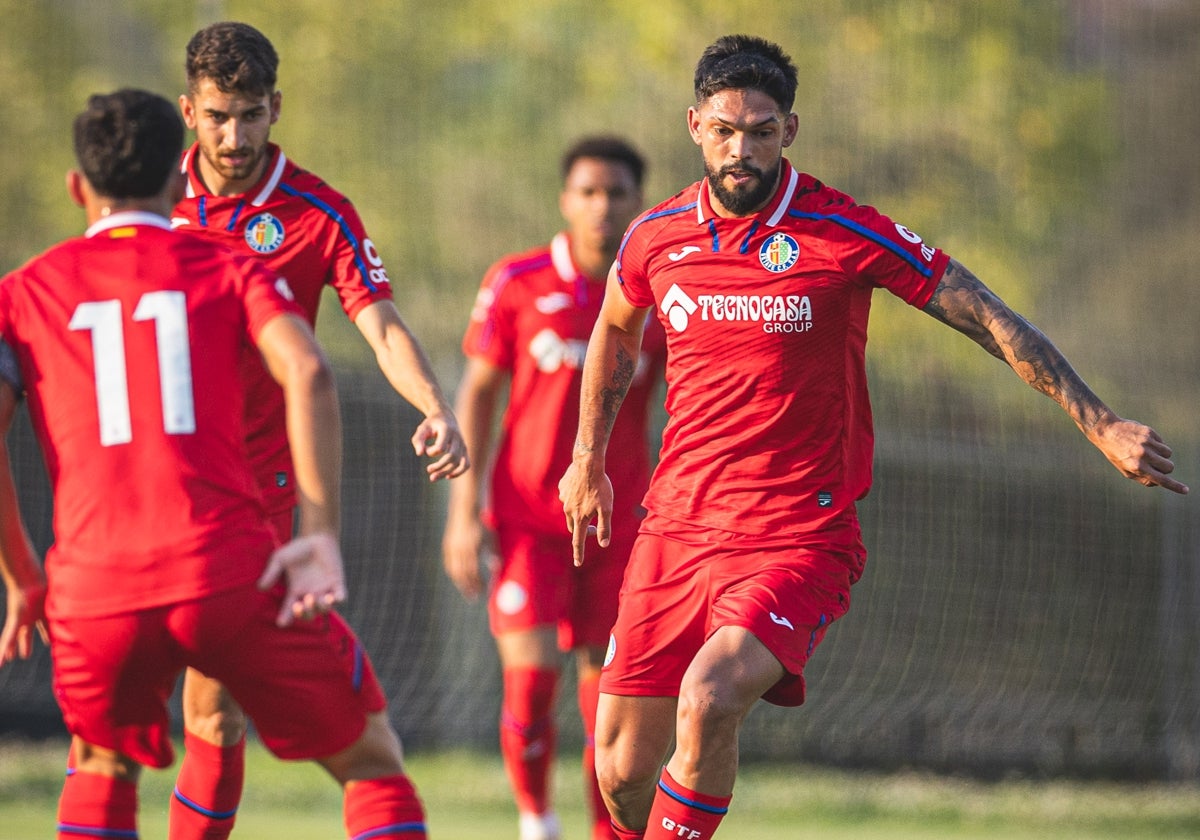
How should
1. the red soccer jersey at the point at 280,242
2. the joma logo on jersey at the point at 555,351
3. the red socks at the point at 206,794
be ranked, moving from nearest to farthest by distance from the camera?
the red socks at the point at 206,794, the red soccer jersey at the point at 280,242, the joma logo on jersey at the point at 555,351

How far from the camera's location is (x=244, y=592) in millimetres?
4133

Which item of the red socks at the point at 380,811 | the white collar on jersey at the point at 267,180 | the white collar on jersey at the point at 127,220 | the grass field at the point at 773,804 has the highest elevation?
the white collar on jersey at the point at 267,180

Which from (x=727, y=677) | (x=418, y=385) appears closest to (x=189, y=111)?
(x=418, y=385)

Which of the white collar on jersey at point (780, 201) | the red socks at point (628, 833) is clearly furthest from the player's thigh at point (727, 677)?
the white collar on jersey at point (780, 201)

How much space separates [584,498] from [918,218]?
38.6 feet

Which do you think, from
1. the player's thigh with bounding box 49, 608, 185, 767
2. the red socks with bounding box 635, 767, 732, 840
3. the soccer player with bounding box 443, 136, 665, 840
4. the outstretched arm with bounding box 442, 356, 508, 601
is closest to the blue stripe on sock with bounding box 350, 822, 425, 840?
the player's thigh with bounding box 49, 608, 185, 767

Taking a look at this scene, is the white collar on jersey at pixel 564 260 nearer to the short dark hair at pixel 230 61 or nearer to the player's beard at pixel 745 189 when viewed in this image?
the short dark hair at pixel 230 61

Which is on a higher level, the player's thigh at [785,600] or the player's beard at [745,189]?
the player's beard at [745,189]

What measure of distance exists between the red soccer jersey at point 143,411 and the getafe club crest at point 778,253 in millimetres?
1551

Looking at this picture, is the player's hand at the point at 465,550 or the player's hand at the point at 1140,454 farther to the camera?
the player's hand at the point at 465,550

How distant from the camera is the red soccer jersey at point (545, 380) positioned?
293 inches

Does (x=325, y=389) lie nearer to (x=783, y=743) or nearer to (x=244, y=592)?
(x=244, y=592)

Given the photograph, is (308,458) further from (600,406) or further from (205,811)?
(205,811)

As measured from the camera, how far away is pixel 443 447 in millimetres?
4977
